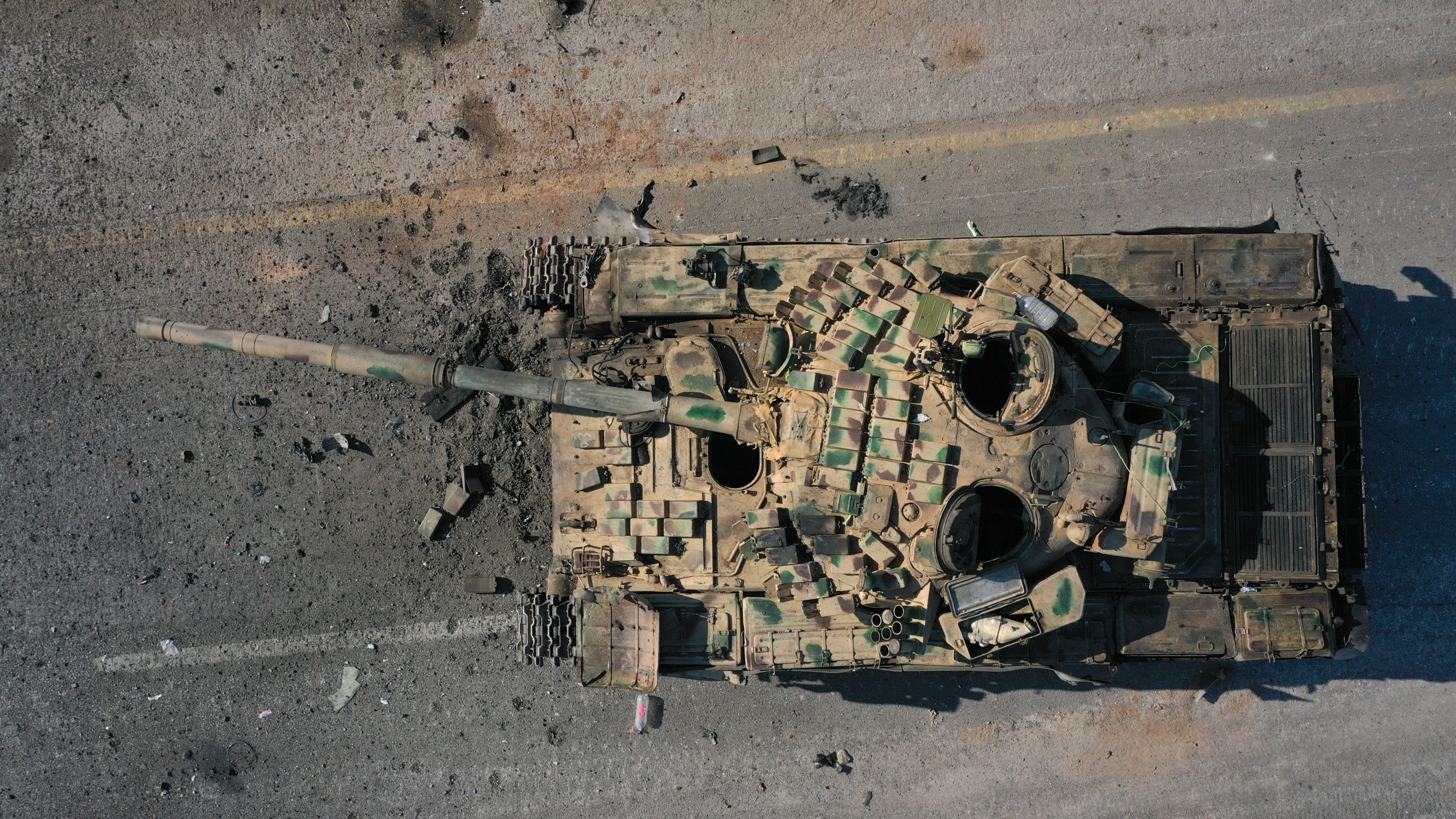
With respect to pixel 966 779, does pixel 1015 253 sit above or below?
above

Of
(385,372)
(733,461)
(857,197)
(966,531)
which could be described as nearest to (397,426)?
(385,372)

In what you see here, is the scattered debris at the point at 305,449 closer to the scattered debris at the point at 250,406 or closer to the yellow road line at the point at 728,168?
the scattered debris at the point at 250,406

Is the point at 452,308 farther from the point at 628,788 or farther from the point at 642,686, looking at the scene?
the point at 628,788

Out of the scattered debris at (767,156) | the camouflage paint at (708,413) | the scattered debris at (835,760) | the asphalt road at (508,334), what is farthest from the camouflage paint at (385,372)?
the scattered debris at (835,760)

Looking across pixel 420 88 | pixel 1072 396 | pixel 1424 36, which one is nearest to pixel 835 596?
pixel 1072 396

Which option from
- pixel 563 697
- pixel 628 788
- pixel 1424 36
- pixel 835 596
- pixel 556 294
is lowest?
pixel 628 788

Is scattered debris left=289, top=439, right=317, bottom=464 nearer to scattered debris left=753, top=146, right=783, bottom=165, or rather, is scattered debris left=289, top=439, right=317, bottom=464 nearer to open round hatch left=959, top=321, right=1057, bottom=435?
scattered debris left=753, top=146, right=783, bottom=165

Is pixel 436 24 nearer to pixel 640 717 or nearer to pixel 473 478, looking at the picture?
pixel 473 478
